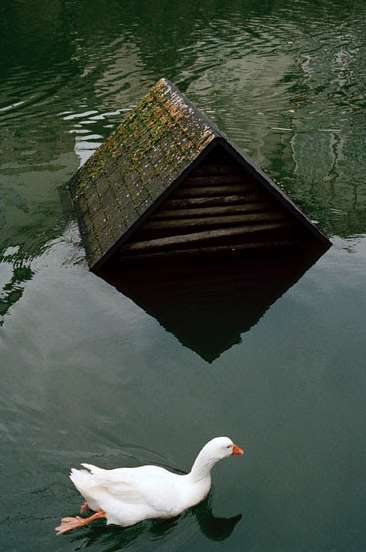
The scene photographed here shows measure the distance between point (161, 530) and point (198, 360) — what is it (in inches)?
131

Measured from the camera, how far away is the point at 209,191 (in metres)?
12.7

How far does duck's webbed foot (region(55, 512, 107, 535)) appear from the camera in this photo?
7.64 metres

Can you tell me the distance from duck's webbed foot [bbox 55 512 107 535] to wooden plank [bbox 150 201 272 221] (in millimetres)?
5877

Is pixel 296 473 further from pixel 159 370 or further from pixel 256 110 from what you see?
pixel 256 110

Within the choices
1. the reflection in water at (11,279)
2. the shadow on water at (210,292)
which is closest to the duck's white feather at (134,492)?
the shadow on water at (210,292)

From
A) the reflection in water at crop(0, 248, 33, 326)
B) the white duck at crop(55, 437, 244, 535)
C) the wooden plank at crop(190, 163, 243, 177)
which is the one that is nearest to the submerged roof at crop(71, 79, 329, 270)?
the wooden plank at crop(190, 163, 243, 177)

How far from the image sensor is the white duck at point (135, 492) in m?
7.59

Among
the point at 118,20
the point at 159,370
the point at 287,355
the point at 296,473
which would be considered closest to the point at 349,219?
the point at 287,355

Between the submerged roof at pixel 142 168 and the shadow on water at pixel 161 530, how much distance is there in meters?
5.38

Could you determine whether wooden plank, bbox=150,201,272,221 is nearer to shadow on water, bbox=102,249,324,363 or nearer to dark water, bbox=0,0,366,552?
shadow on water, bbox=102,249,324,363

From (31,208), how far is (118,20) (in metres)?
18.2

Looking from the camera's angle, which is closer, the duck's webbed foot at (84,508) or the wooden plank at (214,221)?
the duck's webbed foot at (84,508)

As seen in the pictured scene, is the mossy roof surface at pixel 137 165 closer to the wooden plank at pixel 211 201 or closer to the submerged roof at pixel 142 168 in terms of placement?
the submerged roof at pixel 142 168

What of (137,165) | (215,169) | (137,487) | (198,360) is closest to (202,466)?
(137,487)
